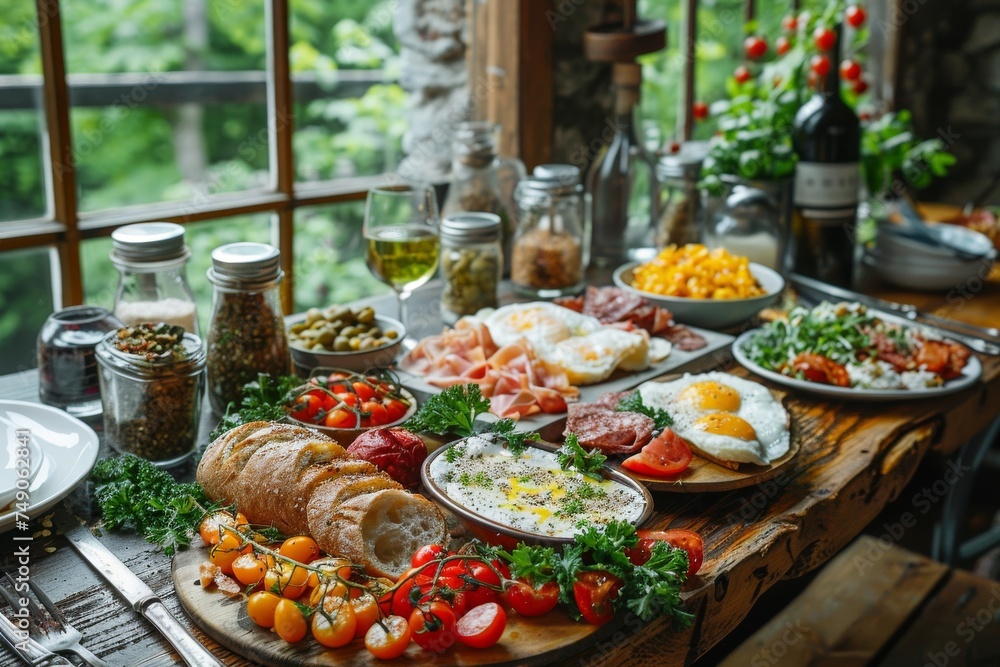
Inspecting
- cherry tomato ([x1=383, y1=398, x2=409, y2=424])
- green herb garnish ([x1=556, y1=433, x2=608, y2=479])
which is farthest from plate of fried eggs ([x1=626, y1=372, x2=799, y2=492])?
cherry tomato ([x1=383, y1=398, x2=409, y2=424])

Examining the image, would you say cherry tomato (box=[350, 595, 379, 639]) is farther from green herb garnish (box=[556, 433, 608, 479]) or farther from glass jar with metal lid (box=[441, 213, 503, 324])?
glass jar with metal lid (box=[441, 213, 503, 324])

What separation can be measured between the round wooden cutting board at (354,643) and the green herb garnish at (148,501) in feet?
0.47

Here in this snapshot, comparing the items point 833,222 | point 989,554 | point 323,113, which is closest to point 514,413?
point 833,222

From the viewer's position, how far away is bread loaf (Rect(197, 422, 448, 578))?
119 cm

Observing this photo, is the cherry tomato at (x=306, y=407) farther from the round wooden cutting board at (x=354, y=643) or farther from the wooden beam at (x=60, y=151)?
the wooden beam at (x=60, y=151)

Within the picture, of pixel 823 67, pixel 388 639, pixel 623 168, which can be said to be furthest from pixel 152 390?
pixel 823 67

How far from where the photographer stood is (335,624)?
3.48 ft

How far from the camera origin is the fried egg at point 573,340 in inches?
72.7

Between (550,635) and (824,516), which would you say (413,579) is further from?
(824,516)

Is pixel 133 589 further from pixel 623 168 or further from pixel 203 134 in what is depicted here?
pixel 203 134

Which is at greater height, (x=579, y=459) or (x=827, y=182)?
(x=827, y=182)

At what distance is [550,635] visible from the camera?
3.64ft

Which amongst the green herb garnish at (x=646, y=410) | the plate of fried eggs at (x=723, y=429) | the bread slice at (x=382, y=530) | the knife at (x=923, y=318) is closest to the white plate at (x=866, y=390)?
the plate of fried eggs at (x=723, y=429)

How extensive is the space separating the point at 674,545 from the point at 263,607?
531 mm
